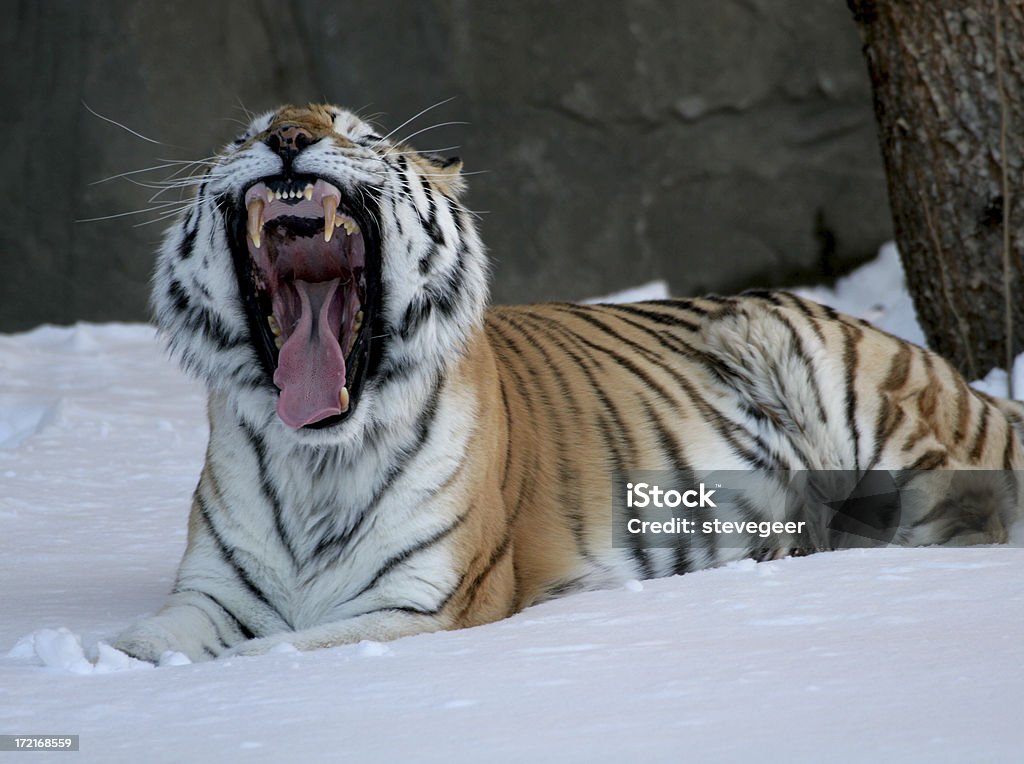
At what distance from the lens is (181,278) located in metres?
2.63

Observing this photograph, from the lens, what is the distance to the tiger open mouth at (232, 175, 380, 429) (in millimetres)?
2510

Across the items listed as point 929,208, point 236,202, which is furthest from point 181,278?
point 929,208

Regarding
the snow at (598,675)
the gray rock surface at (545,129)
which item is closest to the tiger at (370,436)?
the snow at (598,675)

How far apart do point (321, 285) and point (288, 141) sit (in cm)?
34

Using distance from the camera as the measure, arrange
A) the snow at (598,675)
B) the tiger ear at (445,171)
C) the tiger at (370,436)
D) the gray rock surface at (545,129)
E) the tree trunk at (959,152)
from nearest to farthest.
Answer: the snow at (598,675) < the tiger at (370,436) < the tiger ear at (445,171) < the tree trunk at (959,152) < the gray rock surface at (545,129)

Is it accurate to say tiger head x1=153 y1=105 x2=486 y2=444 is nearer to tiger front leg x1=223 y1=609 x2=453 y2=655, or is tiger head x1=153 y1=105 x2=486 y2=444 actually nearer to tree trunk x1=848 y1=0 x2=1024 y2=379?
tiger front leg x1=223 y1=609 x2=453 y2=655

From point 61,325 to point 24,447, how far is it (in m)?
2.98

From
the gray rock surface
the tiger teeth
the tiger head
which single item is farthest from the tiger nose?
the gray rock surface

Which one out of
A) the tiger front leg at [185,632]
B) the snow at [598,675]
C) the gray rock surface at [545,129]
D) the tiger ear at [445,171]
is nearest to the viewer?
the snow at [598,675]

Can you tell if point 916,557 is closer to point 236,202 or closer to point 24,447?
point 236,202

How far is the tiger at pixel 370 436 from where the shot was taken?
8.09 ft

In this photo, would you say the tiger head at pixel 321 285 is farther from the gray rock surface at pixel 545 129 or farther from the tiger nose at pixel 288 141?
the gray rock surface at pixel 545 129

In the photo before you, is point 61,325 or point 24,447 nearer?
point 24,447

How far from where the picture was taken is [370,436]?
8.32ft
